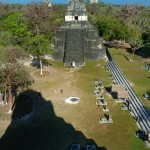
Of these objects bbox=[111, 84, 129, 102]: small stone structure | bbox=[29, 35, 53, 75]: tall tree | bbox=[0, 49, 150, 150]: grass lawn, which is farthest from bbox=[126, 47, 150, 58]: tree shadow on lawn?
bbox=[111, 84, 129, 102]: small stone structure

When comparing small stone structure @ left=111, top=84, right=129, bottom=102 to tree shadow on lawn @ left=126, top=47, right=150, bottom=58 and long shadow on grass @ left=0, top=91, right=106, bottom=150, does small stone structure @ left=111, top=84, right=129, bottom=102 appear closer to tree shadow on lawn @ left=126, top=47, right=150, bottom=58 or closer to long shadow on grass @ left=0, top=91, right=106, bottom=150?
long shadow on grass @ left=0, top=91, right=106, bottom=150

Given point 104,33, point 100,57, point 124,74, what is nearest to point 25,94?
point 124,74

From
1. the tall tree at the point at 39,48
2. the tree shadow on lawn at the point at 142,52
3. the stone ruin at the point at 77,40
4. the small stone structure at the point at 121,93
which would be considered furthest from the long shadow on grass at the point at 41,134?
the tree shadow on lawn at the point at 142,52

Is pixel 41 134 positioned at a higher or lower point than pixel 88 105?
lower

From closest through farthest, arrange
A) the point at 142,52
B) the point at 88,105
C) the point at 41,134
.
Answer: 1. the point at 41,134
2. the point at 88,105
3. the point at 142,52

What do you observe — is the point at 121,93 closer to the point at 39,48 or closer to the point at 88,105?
the point at 88,105

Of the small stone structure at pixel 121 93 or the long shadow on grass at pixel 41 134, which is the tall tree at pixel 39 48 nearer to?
the small stone structure at pixel 121 93

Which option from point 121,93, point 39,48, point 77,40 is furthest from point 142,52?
→ point 121,93

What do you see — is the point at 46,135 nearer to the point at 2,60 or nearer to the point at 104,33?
the point at 2,60
